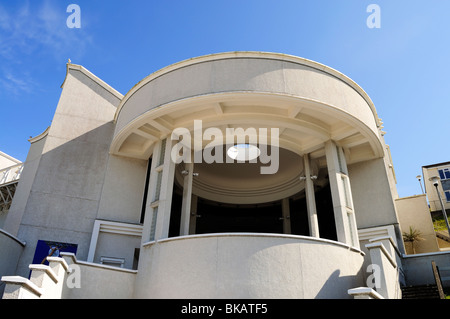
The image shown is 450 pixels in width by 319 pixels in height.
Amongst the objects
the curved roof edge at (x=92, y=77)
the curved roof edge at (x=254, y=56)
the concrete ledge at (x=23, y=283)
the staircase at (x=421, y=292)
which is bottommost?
the concrete ledge at (x=23, y=283)

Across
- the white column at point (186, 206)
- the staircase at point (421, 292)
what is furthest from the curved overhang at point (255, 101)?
the staircase at point (421, 292)

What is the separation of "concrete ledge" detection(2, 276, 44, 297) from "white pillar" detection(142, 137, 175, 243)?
4212 mm

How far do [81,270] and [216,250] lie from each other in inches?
148

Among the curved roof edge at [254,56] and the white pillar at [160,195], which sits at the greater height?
the curved roof edge at [254,56]

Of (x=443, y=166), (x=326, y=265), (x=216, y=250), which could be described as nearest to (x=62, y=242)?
(x=216, y=250)

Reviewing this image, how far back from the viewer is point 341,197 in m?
11.4

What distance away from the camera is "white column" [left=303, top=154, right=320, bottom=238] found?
11719mm

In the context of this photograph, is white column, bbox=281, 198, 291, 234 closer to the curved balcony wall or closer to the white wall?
the curved balcony wall

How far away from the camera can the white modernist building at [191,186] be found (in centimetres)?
934

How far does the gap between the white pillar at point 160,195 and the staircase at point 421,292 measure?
7554 mm

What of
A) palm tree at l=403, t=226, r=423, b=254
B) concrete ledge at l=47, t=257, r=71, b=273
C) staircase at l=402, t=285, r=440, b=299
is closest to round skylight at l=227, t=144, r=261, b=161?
palm tree at l=403, t=226, r=423, b=254

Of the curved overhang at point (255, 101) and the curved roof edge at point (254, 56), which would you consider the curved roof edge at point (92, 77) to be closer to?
the curved overhang at point (255, 101)
